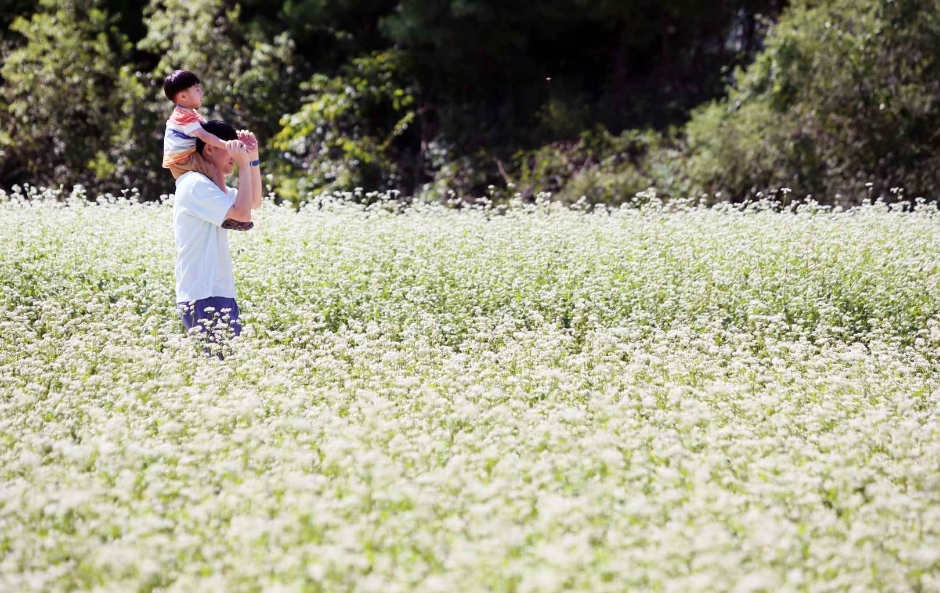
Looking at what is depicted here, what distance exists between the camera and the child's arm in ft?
15.1

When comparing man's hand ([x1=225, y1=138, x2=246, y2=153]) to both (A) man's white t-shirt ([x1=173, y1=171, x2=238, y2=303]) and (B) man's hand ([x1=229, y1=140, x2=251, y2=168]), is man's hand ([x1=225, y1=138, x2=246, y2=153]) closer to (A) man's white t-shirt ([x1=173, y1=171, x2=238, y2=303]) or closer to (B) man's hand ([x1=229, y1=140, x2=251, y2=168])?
(B) man's hand ([x1=229, y1=140, x2=251, y2=168])

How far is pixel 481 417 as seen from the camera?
4156 millimetres

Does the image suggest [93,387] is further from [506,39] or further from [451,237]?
[506,39]

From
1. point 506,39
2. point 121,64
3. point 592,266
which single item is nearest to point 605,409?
point 592,266

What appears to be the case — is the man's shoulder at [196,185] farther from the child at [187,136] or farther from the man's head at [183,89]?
the man's head at [183,89]

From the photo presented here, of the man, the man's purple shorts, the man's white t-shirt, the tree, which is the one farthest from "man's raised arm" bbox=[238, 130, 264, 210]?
the tree

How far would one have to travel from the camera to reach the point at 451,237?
7531 millimetres

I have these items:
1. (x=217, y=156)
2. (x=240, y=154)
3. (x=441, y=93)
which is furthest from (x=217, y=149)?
(x=441, y=93)

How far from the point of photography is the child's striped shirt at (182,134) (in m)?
4.68

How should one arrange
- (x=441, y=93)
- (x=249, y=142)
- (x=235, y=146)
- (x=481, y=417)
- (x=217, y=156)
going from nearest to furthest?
(x=481, y=417), (x=235, y=146), (x=249, y=142), (x=217, y=156), (x=441, y=93)

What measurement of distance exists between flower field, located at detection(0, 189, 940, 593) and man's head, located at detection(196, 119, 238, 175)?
0.92m

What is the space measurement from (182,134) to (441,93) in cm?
1088

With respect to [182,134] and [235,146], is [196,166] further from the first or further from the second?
[235,146]

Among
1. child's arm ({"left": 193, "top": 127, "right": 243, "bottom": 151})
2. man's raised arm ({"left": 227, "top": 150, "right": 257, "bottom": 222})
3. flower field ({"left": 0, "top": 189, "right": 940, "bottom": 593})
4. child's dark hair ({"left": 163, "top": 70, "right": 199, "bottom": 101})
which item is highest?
child's dark hair ({"left": 163, "top": 70, "right": 199, "bottom": 101})
